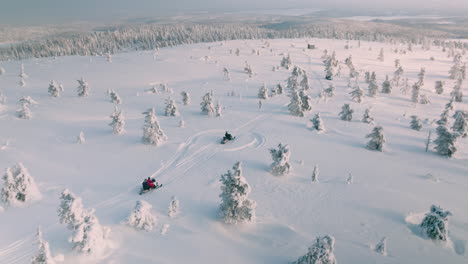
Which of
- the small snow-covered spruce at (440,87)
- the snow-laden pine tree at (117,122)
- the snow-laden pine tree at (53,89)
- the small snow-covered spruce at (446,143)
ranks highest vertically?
the snow-laden pine tree at (53,89)

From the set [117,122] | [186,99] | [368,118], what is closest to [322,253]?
[117,122]

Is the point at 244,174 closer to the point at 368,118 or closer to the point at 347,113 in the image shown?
the point at 347,113

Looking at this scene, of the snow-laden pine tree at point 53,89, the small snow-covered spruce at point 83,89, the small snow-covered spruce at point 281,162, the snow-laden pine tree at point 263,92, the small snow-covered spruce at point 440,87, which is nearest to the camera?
the small snow-covered spruce at point 281,162

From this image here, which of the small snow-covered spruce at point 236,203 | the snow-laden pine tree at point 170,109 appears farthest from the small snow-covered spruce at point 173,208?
the snow-laden pine tree at point 170,109

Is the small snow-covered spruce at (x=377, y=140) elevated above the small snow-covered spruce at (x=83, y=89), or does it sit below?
below

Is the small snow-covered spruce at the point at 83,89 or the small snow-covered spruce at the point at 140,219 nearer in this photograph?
the small snow-covered spruce at the point at 140,219

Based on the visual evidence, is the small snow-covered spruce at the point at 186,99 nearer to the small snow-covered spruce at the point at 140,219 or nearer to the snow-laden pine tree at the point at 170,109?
the snow-laden pine tree at the point at 170,109

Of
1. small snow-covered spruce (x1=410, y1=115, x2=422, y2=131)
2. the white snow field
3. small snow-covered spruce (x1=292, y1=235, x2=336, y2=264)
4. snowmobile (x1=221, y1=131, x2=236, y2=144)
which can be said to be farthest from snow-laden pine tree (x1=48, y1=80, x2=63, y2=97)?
small snow-covered spruce (x1=410, y1=115, x2=422, y2=131)

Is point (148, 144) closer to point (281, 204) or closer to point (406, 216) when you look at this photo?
point (281, 204)
